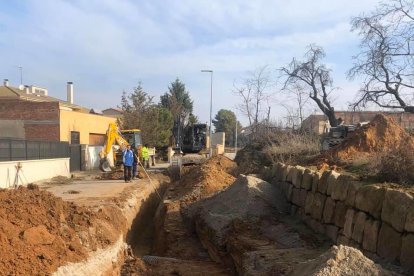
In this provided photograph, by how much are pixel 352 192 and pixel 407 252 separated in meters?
2.03

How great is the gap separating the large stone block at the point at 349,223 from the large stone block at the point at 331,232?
57 cm

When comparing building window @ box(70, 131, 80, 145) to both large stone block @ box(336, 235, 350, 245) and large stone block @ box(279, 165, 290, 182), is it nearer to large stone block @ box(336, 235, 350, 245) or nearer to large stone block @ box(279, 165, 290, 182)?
large stone block @ box(279, 165, 290, 182)

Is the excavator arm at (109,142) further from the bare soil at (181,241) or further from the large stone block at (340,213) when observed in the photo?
the large stone block at (340,213)

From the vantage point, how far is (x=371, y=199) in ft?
21.4

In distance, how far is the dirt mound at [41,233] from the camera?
6.54 meters

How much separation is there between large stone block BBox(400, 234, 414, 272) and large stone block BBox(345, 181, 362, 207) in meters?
1.75

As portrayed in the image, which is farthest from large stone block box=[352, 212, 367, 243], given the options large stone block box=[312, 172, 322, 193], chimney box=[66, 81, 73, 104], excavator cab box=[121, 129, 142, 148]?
chimney box=[66, 81, 73, 104]

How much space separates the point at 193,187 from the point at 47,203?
28.5 feet

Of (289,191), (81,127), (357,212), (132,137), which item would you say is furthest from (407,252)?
(81,127)

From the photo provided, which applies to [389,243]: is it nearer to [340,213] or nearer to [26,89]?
[340,213]

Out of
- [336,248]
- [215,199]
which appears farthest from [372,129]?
[336,248]

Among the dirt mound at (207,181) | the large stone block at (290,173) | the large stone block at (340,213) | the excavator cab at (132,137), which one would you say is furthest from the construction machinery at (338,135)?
the excavator cab at (132,137)

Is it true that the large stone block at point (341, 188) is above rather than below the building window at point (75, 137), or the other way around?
below

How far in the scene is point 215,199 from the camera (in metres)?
13.1
